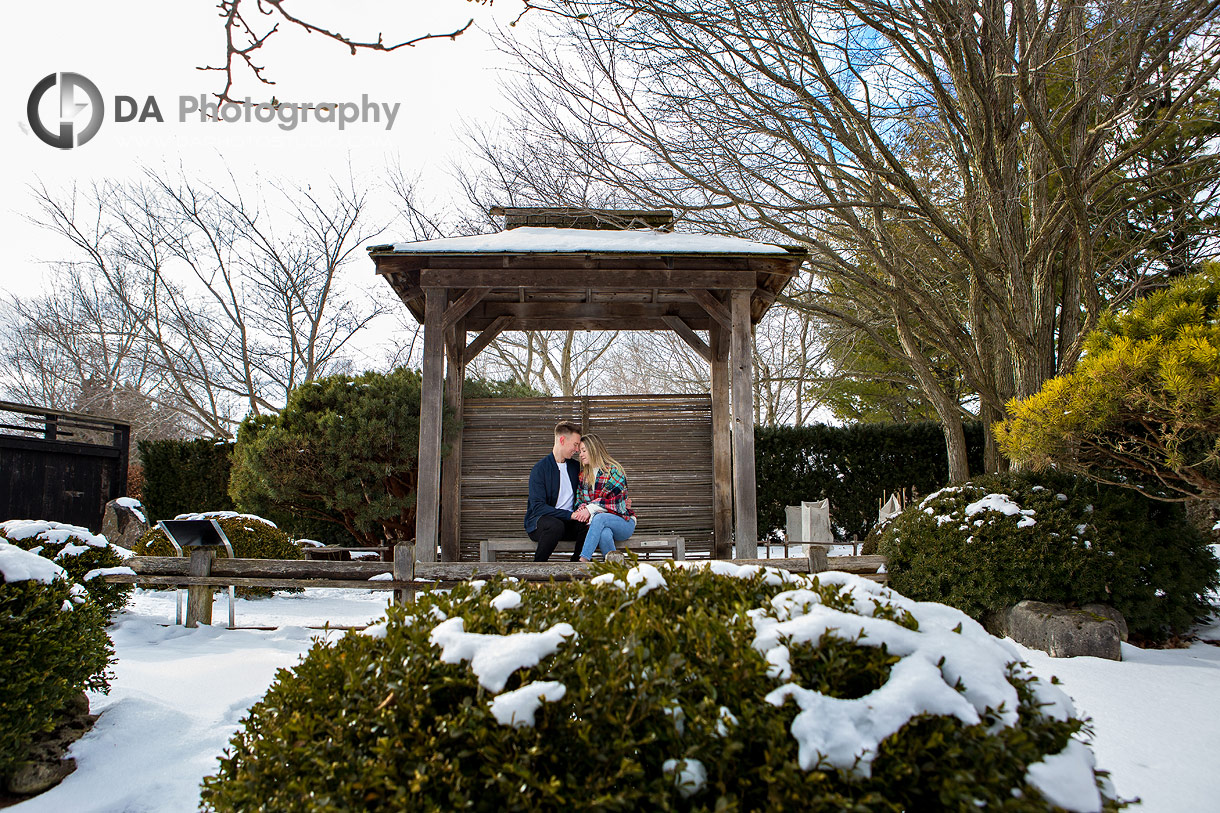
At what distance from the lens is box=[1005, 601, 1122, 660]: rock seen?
15.8 ft

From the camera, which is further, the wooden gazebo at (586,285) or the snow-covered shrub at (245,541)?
the snow-covered shrub at (245,541)

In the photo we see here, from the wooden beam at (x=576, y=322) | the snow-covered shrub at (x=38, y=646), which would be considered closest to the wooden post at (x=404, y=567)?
the snow-covered shrub at (x=38, y=646)

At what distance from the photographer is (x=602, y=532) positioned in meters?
6.25

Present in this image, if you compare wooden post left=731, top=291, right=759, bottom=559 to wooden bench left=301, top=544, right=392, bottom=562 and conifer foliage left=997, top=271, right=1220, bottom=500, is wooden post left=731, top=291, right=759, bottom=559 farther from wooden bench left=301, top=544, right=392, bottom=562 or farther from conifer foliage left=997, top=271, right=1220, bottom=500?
wooden bench left=301, top=544, right=392, bottom=562

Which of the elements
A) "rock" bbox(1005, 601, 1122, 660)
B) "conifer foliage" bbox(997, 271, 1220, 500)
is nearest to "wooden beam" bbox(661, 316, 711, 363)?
"conifer foliage" bbox(997, 271, 1220, 500)

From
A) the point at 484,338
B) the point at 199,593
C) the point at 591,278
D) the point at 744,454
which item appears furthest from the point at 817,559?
the point at 199,593

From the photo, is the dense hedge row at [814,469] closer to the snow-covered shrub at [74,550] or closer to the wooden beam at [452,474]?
the wooden beam at [452,474]

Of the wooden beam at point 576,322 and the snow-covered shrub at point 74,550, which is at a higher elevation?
the wooden beam at point 576,322

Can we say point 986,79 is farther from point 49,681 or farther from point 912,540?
point 49,681

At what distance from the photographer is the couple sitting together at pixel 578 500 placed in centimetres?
630

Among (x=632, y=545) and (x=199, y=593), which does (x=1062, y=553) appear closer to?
(x=632, y=545)

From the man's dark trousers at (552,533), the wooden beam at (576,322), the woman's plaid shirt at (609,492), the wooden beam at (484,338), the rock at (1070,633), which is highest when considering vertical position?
the wooden beam at (576,322)

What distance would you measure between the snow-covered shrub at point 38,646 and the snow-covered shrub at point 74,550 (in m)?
1.05

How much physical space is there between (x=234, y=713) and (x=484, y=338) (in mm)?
5238
